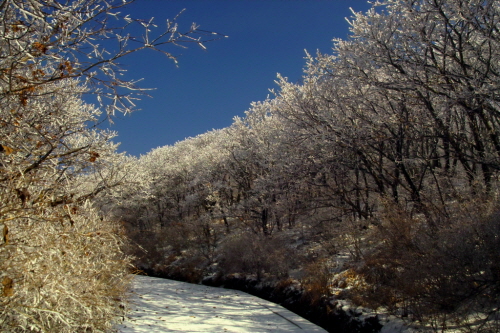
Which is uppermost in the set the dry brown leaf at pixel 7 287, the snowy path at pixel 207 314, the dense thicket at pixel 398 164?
the dense thicket at pixel 398 164

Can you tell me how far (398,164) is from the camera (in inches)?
500

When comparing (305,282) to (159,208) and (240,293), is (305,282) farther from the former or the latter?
(159,208)

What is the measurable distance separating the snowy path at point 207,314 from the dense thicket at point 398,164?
7.43 feet

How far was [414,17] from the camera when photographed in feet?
30.1

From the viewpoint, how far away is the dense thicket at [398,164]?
7.94 metres

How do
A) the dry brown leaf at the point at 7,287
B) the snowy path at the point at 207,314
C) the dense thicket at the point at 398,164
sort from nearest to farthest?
the dry brown leaf at the point at 7,287 → the dense thicket at the point at 398,164 → the snowy path at the point at 207,314

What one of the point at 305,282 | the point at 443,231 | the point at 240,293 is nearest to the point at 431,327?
the point at 443,231

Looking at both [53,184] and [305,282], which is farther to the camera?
[305,282]

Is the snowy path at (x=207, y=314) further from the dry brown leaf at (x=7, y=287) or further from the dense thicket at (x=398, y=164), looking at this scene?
the dry brown leaf at (x=7, y=287)

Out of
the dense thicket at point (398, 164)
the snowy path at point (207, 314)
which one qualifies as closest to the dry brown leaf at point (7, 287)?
the snowy path at point (207, 314)

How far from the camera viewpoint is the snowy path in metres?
11.6

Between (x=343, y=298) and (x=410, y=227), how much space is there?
379cm

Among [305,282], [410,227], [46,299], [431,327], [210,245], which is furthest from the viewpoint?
[210,245]

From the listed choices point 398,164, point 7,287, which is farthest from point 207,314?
point 7,287
